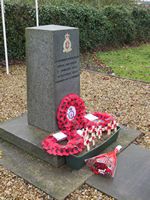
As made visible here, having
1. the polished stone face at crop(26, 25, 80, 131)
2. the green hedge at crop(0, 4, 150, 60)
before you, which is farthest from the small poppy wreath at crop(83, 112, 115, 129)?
the green hedge at crop(0, 4, 150, 60)

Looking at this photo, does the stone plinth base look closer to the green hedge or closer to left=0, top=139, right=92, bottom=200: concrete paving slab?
left=0, top=139, right=92, bottom=200: concrete paving slab

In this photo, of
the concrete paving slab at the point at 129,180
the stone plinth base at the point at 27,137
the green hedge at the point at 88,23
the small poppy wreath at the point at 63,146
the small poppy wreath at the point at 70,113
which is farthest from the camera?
the green hedge at the point at 88,23

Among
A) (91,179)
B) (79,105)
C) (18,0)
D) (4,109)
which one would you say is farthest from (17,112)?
(18,0)

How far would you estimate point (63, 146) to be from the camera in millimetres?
3207

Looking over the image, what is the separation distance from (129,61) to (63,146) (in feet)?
22.6

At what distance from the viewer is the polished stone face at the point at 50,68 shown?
334 centimetres

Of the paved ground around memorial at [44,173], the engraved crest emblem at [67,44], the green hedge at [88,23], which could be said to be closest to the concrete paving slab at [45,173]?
the paved ground around memorial at [44,173]

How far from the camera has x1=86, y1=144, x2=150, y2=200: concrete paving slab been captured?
9.39ft

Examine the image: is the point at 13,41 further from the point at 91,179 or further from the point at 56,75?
the point at 91,179

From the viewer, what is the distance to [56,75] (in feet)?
11.2

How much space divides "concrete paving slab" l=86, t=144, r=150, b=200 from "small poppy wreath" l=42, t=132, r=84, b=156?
1.22ft

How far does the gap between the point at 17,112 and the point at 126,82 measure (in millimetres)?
3109

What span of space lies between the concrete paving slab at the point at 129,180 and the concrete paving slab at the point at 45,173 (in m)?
0.17

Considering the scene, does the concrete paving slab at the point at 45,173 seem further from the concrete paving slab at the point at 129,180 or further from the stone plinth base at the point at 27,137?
the concrete paving slab at the point at 129,180
